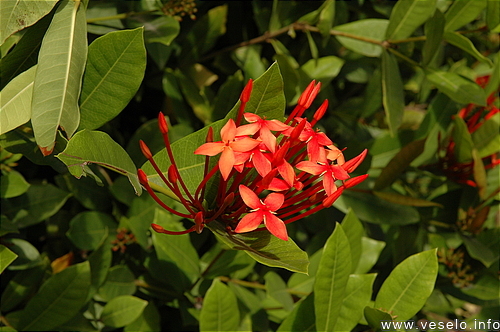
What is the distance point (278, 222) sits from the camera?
2.19 feet

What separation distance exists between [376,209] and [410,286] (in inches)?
12.8

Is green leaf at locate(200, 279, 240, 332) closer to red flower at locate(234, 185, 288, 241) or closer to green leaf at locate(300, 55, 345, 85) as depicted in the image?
red flower at locate(234, 185, 288, 241)

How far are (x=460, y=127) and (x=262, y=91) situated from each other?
0.75 metres

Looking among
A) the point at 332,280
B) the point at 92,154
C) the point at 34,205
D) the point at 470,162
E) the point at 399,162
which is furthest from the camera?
the point at 470,162

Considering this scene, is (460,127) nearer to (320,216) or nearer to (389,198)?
(389,198)

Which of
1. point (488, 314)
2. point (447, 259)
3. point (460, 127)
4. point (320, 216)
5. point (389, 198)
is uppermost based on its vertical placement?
point (460, 127)

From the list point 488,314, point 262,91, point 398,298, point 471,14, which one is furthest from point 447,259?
point 262,91

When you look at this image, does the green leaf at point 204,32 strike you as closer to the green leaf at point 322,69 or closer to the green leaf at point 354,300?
the green leaf at point 322,69

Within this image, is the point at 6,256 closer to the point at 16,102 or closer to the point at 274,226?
the point at 16,102

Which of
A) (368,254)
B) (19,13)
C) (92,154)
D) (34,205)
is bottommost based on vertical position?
(368,254)

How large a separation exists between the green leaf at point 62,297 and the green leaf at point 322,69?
772mm

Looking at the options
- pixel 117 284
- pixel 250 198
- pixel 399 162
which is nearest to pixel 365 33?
pixel 399 162

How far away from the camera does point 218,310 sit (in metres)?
1.02

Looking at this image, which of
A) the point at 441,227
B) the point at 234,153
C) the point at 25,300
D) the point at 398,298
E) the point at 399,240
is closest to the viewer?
the point at 234,153
